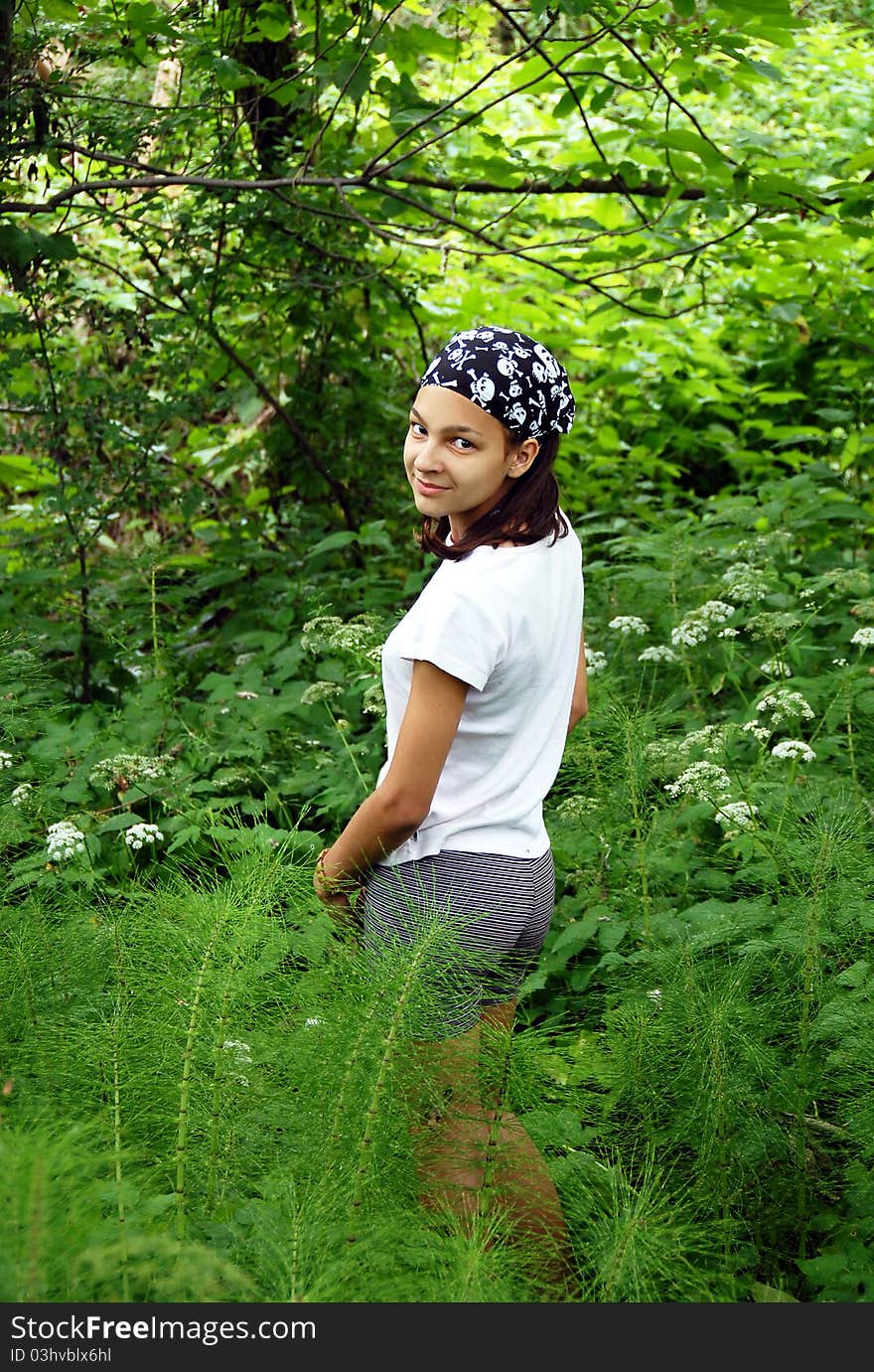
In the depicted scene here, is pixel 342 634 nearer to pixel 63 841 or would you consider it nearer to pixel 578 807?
pixel 578 807

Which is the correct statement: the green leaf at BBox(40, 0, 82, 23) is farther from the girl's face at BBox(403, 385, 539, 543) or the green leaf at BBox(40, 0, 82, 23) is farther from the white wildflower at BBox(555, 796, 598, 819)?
the white wildflower at BBox(555, 796, 598, 819)

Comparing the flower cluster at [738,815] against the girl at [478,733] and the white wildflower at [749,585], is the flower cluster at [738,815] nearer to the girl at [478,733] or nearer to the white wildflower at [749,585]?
the girl at [478,733]

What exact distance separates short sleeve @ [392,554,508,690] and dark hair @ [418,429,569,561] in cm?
9

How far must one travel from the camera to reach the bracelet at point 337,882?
199cm

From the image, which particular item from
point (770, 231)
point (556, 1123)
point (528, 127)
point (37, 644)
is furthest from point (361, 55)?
point (528, 127)

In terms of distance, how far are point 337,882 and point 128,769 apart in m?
1.16

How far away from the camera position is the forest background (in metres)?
1.75

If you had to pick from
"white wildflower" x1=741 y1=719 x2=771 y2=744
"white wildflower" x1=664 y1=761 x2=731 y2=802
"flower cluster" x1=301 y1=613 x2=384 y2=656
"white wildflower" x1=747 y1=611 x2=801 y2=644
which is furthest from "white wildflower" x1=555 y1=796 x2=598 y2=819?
"white wildflower" x1=747 y1=611 x2=801 y2=644

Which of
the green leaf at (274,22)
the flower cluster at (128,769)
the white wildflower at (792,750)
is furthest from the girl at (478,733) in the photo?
the green leaf at (274,22)

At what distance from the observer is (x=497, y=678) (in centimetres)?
188

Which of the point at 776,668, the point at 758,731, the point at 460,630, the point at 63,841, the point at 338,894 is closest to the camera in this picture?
the point at 460,630

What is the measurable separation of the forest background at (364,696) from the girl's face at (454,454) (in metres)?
0.70

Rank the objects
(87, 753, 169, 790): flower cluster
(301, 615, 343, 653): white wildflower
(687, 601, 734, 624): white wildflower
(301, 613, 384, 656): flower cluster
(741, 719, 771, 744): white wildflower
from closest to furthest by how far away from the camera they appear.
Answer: (741, 719, 771, 744): white wildflower
(87, 753, 169, 790): flower cluster
(301, 613, 384, 656): flower cluster
(301, 615, 343, 653): white wildflower
(687, 601, 734, 624): white wildflower

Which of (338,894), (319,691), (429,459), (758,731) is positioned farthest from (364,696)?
(429,459)
